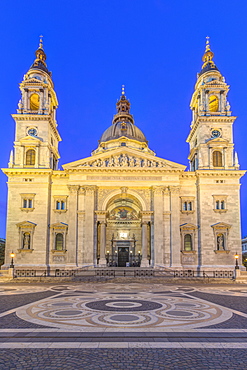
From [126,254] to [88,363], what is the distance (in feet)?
167

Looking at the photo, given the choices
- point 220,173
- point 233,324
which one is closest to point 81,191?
point 220,173

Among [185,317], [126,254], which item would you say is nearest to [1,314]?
[185,317]

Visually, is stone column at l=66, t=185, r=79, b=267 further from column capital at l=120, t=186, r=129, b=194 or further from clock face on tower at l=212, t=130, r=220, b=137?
clock face on tower at l=212, t=130, r=220, b=137

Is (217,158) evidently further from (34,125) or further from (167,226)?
(34,125)

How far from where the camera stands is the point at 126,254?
58000 millimetres

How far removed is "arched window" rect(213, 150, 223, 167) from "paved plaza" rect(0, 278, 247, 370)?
36589mm

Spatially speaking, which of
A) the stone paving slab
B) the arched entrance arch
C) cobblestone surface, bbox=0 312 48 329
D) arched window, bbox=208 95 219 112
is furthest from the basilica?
Result: the stone paving slab

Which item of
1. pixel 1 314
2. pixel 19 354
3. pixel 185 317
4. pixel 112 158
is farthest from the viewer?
pixel 112 158

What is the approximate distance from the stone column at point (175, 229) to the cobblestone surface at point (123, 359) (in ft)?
125

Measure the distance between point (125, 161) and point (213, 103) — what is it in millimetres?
18712

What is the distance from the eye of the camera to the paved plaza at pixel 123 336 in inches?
307

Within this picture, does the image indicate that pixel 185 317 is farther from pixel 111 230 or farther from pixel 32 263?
pixel 111 230

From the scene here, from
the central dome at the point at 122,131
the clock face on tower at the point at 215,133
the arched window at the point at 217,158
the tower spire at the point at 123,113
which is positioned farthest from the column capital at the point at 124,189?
the tower spire at the point at 123,113

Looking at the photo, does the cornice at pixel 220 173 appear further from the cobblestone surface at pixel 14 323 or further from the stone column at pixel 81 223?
the cobblestone surface at pixel 14 323
